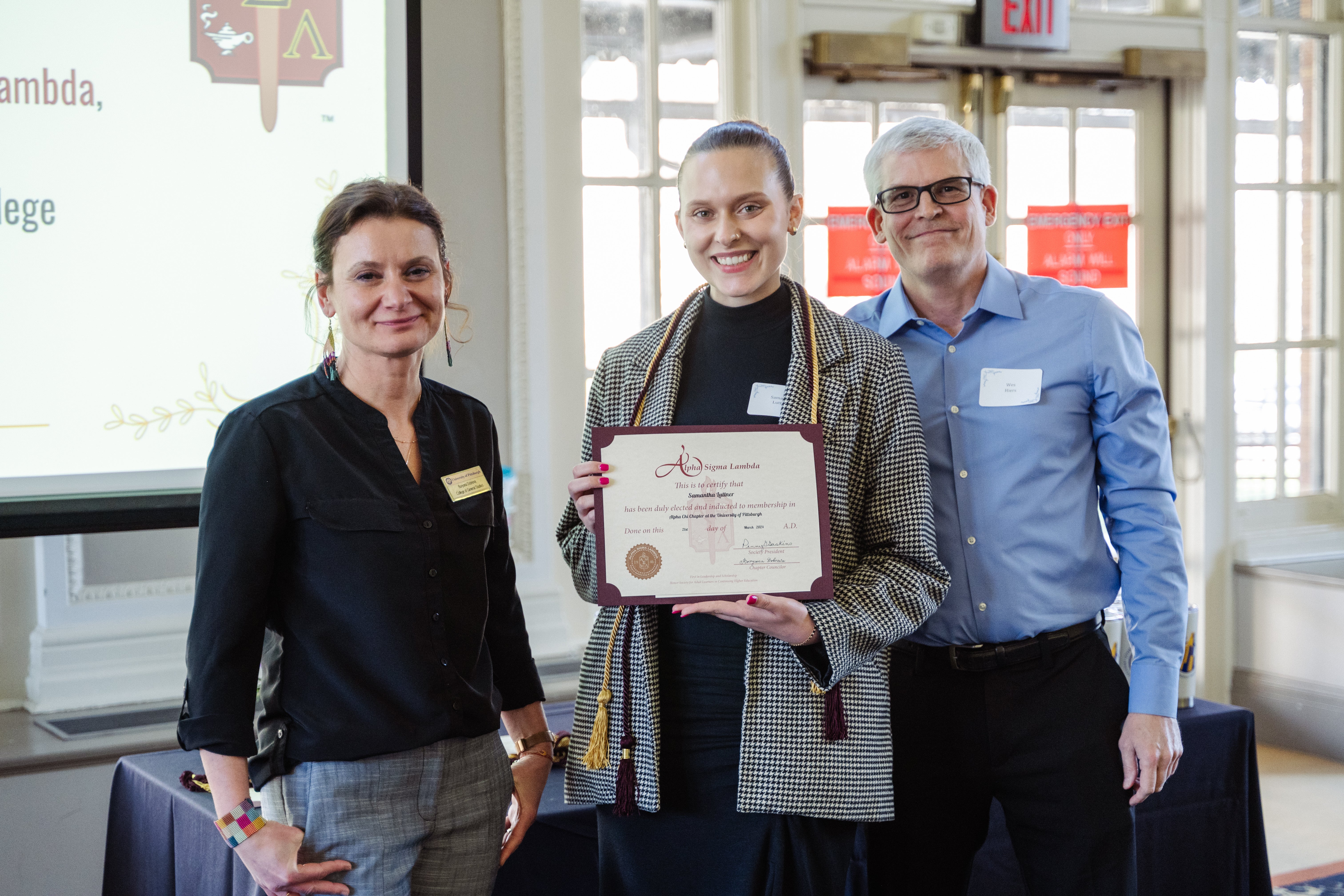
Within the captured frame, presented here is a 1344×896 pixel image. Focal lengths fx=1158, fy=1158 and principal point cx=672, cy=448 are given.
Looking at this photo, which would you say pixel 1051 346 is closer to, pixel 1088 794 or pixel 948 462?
pixel 948 462

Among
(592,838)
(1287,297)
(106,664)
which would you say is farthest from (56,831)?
(1287,297)

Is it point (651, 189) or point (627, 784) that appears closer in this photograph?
point (627, 784)

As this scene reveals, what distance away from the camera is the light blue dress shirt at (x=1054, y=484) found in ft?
5.43

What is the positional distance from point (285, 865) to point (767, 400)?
0.79 metres

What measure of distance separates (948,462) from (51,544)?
2264 millimetres

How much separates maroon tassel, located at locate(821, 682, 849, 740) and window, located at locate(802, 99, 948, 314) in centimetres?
276

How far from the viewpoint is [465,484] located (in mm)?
1443

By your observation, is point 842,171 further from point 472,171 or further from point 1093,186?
point 472,171

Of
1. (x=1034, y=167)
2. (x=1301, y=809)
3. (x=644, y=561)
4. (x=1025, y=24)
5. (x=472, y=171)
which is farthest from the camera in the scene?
(x=1034, y=167)

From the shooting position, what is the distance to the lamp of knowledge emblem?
4.54 ft

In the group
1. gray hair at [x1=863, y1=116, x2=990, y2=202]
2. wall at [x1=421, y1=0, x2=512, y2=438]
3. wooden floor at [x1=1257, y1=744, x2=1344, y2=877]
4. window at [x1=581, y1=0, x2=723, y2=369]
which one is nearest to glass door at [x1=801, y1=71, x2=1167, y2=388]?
window at [x1=581, y1=0, x2=723, y2=369]

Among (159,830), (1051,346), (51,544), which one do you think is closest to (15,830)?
(51,544)

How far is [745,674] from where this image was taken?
56.1 inches

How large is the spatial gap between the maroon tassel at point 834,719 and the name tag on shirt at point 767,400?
0.35 m
